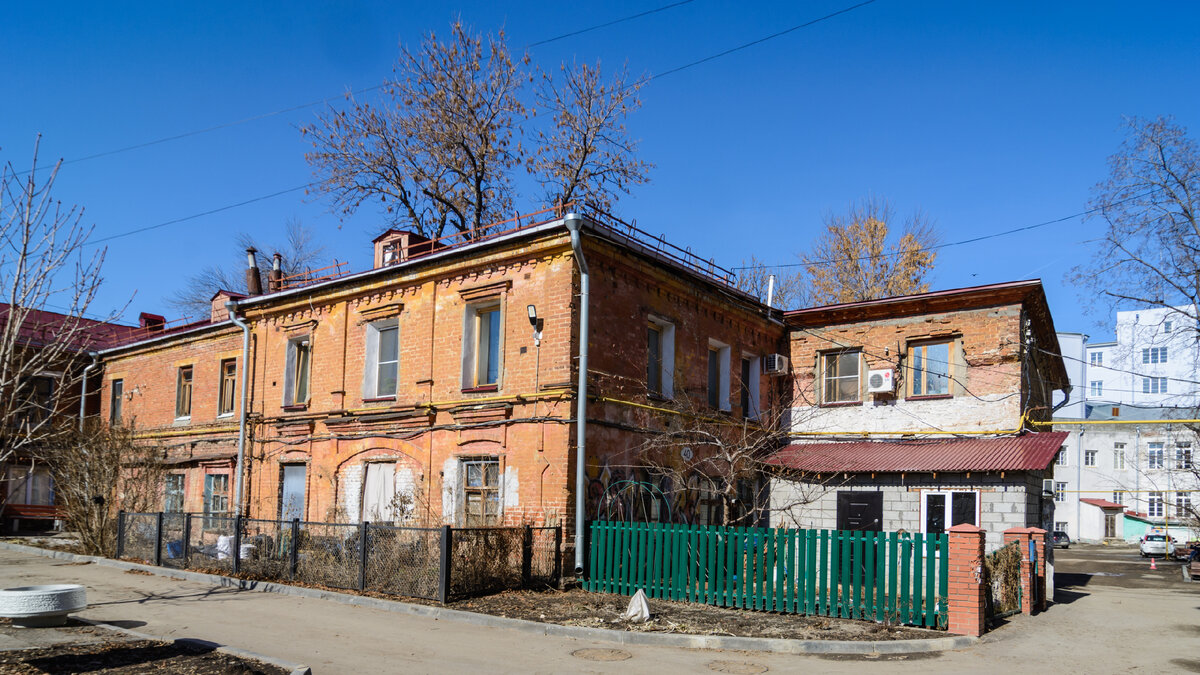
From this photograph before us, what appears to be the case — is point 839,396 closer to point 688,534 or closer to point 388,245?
point 688,534

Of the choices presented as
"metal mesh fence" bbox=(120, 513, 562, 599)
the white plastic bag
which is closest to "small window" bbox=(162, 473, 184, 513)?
"metal mesh fence" bbox=(120, 513, 562, 599)

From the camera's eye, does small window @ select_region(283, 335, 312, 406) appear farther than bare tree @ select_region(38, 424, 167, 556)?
Yes

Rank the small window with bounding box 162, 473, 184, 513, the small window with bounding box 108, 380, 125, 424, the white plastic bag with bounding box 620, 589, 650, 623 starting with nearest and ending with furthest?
the white plastic bag with bounding box 620, 589, 650, 623
the small window with bounding box 162, 473, 184, 513
the small window with bounding box 108, 380, 125, 424

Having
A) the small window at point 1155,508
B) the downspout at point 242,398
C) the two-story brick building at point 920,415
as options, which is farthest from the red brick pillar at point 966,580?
the small window at point 1155,508

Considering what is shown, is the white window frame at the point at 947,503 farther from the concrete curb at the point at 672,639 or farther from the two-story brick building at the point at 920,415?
the concrete curb at the point at 672,639

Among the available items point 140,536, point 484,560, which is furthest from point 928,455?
point 140,536

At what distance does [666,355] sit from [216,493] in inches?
555

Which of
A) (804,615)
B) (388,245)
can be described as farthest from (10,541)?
(804,615)

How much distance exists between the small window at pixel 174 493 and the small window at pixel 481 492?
42.3ft

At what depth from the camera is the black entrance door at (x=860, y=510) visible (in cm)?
2067

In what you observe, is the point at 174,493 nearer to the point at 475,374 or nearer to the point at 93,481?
the point at 93,481

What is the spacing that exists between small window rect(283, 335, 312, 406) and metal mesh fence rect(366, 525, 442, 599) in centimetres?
829

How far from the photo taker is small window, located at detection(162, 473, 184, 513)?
26422 mm

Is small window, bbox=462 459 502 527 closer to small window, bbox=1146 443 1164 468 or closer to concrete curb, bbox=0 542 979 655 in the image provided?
concrete curb, bbox=0 542 979 655
